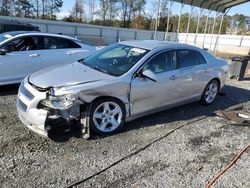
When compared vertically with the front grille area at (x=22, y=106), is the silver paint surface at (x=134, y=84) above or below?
above

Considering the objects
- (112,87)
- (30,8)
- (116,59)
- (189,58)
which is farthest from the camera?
(30,8)

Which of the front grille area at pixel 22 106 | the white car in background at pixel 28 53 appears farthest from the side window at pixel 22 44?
the front grille area at pixel 22 106

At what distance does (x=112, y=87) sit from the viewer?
13.8 feet

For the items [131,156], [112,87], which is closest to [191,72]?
[112,87]

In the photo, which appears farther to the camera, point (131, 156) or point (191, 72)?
point (191, 72)

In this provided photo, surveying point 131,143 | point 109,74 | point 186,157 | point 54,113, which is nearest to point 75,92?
point 54,113

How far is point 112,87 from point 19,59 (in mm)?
3308

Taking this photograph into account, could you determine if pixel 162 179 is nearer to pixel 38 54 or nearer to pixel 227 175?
pixel 227 175

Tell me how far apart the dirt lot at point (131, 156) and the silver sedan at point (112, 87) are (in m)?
0.27

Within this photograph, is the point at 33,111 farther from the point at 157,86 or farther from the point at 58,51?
the point at 58,51

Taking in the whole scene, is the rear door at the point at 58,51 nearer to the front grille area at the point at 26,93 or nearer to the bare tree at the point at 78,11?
the front grille area at the point at 26,93

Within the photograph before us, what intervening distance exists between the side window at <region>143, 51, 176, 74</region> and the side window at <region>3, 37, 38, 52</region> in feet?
11.5

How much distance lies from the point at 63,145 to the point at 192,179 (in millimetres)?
1903

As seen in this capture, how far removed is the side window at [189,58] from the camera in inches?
212
